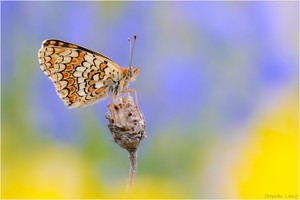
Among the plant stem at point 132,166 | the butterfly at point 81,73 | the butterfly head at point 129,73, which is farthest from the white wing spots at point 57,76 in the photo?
the plant stem at point 132,166

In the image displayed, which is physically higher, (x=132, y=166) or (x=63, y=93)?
(x=63, y=93)

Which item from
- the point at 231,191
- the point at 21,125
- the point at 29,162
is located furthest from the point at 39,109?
the point at 231,191

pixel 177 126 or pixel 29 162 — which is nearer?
pixel 29 162

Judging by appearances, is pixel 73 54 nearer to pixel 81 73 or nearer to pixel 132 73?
pixel 81 73

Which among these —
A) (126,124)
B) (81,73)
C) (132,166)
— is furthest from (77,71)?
(132,166)

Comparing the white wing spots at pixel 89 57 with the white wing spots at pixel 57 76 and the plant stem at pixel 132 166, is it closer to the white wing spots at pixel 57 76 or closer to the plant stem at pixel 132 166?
the white wing spots at pixel 57 76

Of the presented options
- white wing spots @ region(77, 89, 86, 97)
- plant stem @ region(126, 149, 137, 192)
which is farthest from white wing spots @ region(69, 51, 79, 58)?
plant stem @ region(126, 149, 137, 192)

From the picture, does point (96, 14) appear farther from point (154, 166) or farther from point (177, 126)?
point (154, 166)

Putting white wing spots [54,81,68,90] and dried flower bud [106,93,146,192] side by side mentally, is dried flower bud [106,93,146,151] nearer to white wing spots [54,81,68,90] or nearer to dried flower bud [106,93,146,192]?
dried flower bud [106,93,146,192]
